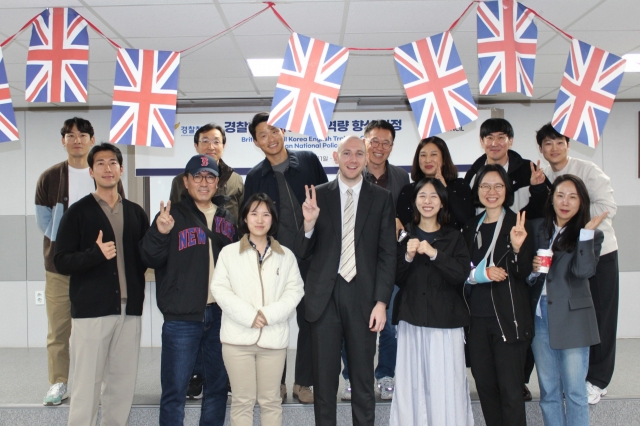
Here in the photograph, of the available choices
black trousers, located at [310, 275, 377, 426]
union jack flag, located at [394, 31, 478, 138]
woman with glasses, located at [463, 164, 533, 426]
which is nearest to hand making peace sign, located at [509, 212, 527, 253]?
woman with glasses, located at [463, 164, 533, 426]

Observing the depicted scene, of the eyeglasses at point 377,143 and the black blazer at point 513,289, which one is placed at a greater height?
the eyeglasses at point 377,143

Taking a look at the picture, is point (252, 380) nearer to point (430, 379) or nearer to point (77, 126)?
point (430, 379)

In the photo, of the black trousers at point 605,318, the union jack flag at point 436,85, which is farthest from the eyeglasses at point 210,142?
the black trousers at point 605,318

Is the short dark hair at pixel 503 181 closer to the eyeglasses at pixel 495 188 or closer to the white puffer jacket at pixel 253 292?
the eyeglasses at pixel 495 188

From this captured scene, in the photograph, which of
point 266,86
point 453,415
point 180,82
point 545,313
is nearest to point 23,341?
point 180,82

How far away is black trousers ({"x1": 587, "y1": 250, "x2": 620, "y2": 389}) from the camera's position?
3.19 metres

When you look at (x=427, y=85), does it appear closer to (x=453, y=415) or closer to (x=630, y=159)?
(x=453, y=415)

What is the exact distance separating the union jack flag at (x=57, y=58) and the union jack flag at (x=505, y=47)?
8.03 feet

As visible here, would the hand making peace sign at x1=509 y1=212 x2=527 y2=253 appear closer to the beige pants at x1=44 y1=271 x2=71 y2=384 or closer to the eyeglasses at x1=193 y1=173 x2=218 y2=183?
the eyeglasses at x1=193 y1=173 x2=218 y2=183

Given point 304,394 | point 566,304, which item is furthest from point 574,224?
point 304,394

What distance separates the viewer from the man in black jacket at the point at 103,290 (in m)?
2.65

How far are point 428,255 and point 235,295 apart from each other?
1026 mm

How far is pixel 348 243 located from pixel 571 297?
1219mm

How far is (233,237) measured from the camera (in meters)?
2.87
